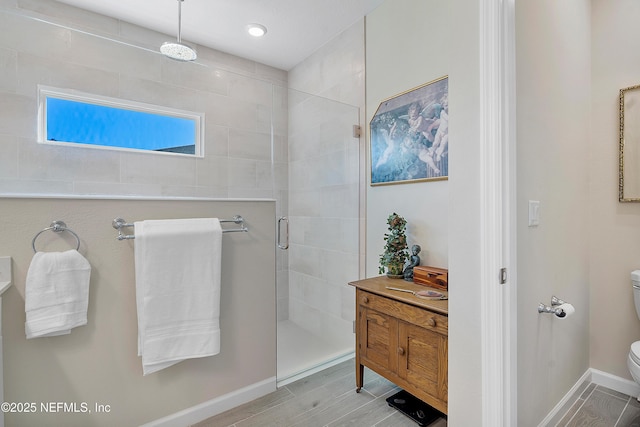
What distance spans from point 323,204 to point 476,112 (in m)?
1.54

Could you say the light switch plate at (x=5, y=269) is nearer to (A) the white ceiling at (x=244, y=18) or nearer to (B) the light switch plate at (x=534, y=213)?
(A) the white ceiling at (x=244, y=18)

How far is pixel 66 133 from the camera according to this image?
1.69 m

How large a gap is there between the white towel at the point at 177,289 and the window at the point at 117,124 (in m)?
0.60

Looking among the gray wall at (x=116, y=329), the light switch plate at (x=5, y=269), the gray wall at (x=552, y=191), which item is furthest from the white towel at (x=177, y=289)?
the gray wall at (x=552, y=191)

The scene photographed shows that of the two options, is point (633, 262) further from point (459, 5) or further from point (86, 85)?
point (86, 85)

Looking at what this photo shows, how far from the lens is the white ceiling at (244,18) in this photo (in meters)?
2.30

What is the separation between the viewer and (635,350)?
1.48 meters

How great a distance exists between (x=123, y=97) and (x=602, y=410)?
3373mm

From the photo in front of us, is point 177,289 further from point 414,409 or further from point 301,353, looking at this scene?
point 414,409

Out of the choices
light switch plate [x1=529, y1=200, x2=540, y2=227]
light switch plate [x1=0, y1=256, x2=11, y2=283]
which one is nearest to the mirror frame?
light switch plate [x1=529, y1=200, x2=540, y2=227]

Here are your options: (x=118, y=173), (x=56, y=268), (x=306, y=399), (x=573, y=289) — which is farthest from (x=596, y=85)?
(x=56, y=268)

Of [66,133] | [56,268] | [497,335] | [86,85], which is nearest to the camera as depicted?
[497,335]

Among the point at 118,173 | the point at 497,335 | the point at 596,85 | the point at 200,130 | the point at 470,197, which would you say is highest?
the point at 596,85

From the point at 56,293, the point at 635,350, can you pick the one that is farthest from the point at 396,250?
the point at 56,293
